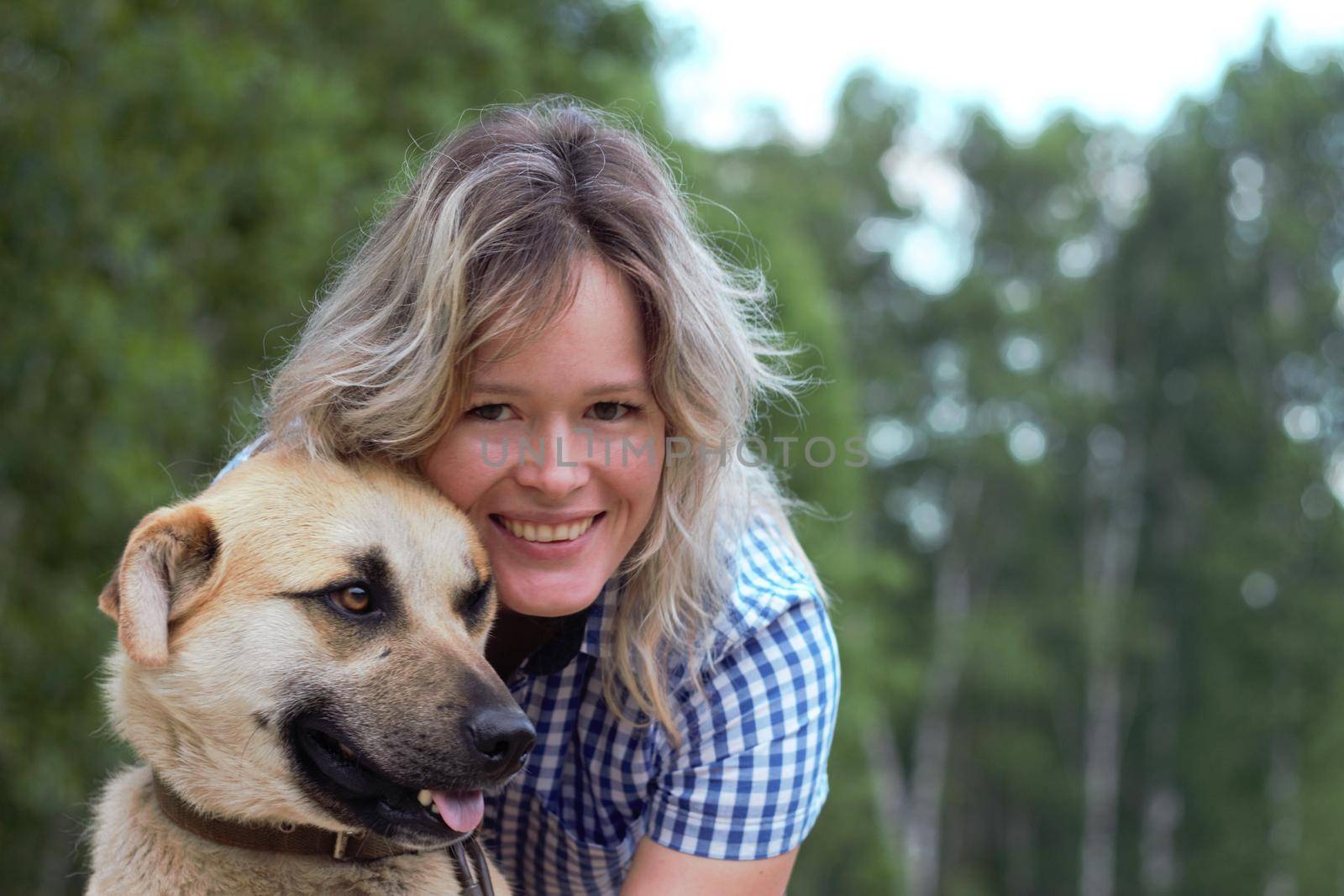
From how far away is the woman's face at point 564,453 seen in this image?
2.32m

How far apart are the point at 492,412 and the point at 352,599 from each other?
443 mm

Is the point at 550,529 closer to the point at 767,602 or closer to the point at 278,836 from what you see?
the point at 767,602

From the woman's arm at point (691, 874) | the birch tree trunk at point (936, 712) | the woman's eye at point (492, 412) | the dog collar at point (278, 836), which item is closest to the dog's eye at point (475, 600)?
the woman's eye at point (492, 412)

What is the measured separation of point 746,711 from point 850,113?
22655 mm

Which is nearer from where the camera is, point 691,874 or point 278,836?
point 278,836

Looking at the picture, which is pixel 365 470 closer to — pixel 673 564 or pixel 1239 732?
pixel 673 564

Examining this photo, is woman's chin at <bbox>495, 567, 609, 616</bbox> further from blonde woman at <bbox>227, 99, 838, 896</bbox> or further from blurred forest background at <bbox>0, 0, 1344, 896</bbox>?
blurred forest background at <bbox>0, 0, 1344, 896</bbox>

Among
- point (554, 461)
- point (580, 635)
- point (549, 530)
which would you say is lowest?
point (580, 635)

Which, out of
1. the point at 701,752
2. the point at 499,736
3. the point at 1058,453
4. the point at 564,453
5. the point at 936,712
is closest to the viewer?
the point at 499,736

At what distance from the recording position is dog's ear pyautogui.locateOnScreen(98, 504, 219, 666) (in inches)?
84.6

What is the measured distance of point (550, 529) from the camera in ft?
8.23

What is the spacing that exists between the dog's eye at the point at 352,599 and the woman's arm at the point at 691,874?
28.7 inches

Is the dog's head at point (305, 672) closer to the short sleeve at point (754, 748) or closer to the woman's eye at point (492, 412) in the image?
the woman's eye at point (492, 412)

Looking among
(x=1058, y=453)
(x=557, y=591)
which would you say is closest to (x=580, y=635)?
(x=557, y=591)
